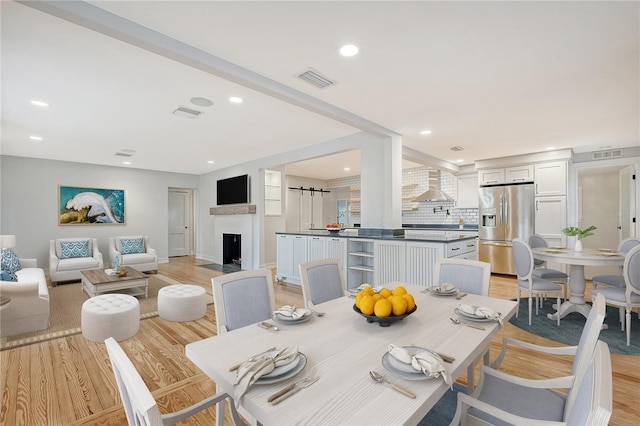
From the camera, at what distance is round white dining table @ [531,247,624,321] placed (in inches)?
126

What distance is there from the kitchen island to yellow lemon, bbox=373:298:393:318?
253 cm

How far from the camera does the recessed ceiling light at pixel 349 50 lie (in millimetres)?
2254

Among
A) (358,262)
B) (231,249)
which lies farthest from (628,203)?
(231,249)

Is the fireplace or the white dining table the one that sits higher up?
the white dining table

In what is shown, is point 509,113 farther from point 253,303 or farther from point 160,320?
point 160,320

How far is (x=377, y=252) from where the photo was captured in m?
4.30

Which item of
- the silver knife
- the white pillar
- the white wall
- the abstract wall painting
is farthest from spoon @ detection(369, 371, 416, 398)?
the abstract wall painting

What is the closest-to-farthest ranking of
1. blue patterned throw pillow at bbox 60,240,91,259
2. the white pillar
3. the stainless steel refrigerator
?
the white pillar < blue patterned throw pillow at bbox 60,240,91,259 < the stainless steel refrigerator

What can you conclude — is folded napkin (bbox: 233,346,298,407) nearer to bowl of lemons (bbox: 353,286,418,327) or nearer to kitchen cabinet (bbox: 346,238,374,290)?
bowl of lemons (bbox: 353,286,418,327)

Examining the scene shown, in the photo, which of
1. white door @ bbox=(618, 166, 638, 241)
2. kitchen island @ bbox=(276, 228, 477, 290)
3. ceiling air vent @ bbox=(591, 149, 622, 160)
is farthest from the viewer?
ceiling air vent @ bbox=(591, 149, 622, 160)

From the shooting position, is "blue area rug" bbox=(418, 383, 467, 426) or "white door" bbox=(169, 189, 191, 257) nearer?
"blue area rug" bbox=(418, 383, 467, 426)

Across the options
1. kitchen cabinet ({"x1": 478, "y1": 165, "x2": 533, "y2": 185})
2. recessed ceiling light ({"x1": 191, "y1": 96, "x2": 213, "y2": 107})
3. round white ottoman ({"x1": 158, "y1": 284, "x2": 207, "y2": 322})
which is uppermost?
recessed ceiling light ({"x1": 191, "y1": 96, "x2": 213, "y2": 107})

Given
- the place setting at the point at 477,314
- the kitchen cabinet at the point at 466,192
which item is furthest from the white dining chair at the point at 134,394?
the kitchen cabinet at the point at 466,192

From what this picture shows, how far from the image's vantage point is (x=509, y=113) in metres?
3.68
